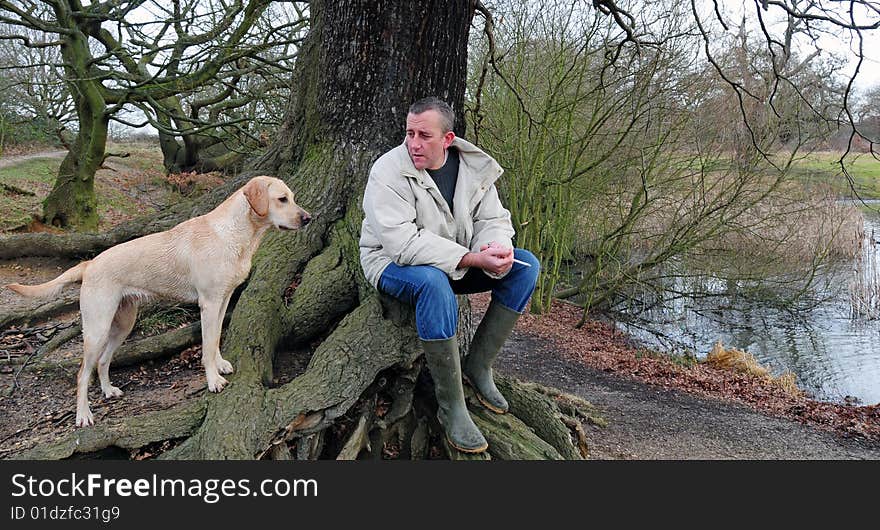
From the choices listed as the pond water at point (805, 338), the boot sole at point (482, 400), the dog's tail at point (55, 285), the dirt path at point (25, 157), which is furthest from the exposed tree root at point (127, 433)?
the dirt path at point (25, 157)

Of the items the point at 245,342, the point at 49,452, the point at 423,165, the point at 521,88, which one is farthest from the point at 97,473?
the point at 521,88

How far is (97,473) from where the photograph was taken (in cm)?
324

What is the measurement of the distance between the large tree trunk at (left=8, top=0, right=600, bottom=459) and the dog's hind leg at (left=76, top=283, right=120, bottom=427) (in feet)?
1.76

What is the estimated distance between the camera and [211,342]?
12.4ft

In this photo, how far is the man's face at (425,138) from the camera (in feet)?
11.6

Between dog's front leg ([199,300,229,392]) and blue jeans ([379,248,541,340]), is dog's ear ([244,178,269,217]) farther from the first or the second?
blue jeans ([379,248,541,340])

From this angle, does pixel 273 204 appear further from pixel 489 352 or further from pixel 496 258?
pixel 489 352

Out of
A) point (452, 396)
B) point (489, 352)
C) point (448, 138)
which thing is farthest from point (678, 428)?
point (448, 138)

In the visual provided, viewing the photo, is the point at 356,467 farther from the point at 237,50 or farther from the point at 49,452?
the point at 237,50

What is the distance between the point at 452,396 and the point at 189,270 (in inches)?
71.5

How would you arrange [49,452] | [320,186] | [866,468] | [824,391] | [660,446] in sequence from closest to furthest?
[49,452], [866,468], [320,186], [660,446], [824,391]

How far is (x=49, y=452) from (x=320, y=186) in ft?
8.50

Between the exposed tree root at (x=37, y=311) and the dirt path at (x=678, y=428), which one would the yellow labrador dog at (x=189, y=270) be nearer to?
the exposed tree root at (x=37, y=311)

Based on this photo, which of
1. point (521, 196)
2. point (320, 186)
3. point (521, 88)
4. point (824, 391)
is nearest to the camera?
point (320, 186)
